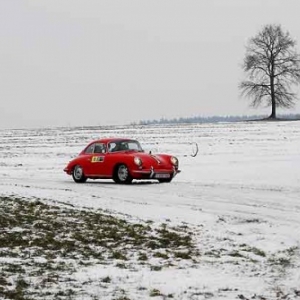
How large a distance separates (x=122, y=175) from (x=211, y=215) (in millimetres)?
Answer: 8525

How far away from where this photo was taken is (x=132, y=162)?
20516mm

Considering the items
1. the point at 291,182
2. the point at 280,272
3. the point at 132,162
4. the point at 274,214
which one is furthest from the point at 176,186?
the point at 280,272

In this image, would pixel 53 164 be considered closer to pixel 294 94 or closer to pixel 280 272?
pixel 280 272

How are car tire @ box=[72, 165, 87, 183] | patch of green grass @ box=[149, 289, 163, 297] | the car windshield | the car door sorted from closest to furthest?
1. patch of green grass @ box=[149, 289, 163, 297]
2. the car door
3. the car windshield
4. car tire @ box=[72, 165, 87, 183]

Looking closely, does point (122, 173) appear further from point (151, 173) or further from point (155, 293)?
point (155, 293)

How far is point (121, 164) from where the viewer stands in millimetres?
20906

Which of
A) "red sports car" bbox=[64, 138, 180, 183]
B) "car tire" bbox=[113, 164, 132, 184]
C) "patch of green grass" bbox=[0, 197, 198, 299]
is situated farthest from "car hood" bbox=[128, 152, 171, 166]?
"patch of green grass" bbox=[0, 197, 198, 299]

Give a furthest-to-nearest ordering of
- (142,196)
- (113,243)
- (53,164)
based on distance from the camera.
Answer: (53,164), (142,196), (113,243)

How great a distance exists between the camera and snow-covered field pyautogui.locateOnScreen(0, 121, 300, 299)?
22.7ft

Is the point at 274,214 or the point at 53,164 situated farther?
the point at 53,164

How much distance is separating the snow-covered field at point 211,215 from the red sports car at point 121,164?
401 millimetres

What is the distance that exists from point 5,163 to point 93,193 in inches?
618

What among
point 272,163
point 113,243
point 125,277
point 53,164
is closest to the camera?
point 125,277

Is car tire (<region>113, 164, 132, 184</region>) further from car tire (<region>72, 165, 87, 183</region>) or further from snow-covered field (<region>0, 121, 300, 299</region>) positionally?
car tire (<region>72, 165, 87, 183</region>)
